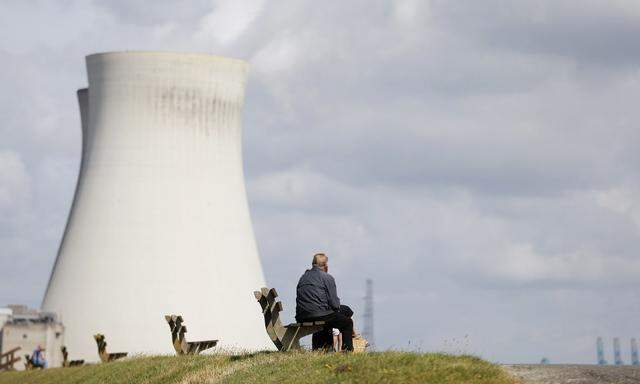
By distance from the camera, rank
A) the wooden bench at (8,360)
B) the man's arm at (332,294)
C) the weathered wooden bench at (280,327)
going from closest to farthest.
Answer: the man's arm at (332,294) → the weathered wooden bench at (280,327) → the wooden bench at (8,360)

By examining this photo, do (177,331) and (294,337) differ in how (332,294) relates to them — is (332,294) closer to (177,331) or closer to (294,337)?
(294,337)

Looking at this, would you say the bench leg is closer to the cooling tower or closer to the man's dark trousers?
the man's dark trousers

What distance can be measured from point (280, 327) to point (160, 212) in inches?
990

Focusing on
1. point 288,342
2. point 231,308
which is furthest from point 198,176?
point 288,342

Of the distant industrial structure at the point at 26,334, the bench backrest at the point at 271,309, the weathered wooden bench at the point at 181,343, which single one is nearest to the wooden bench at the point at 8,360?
the distant industrial structure at the point at 26,334

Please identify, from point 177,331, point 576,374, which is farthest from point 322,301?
point 177,331

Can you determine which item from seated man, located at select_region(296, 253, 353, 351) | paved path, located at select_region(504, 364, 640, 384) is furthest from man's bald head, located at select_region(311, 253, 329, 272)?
paved path, located at select_region(504, 364, 640, 384)

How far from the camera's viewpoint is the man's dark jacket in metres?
13.6

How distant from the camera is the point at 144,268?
39.6 metres

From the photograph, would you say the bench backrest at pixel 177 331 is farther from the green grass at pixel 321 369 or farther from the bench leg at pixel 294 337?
the bench leg at pixel 294 337

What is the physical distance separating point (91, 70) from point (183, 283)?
737cm

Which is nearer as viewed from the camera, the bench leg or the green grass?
the green grass

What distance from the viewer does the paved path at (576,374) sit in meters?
11.4

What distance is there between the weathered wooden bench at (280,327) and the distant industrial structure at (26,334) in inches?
1169
